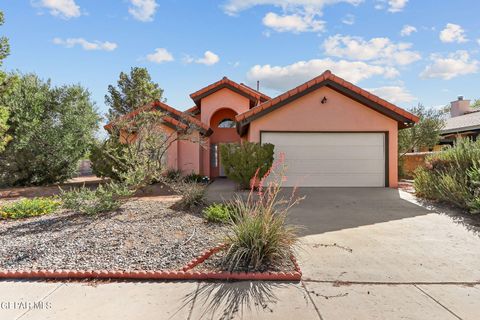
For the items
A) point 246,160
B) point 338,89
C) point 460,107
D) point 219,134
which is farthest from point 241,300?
point 460,107

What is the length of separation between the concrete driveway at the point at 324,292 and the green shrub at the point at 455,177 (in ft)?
9.49

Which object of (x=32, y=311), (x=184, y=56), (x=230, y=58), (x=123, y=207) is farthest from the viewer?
(x=230, y=58)

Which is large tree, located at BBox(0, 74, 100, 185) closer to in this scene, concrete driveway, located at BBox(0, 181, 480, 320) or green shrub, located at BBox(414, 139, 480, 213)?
concrete driveway, located at BBox(0, 181, 480, 320)

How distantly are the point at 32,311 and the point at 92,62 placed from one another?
41.4 feet

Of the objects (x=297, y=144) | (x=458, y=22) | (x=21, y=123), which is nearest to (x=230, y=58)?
(x=297, y=144)

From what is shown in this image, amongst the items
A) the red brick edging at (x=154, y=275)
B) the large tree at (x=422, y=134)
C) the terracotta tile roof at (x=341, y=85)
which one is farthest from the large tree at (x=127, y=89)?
the red brick edging at (x=154, y=275)

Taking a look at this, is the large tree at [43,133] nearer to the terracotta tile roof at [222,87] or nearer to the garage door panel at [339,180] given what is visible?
the terracotta tile roof at [222,87]

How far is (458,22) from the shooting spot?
10781 mm

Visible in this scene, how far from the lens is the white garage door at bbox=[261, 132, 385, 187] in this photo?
13.1 m

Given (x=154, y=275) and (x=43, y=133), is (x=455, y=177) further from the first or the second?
(x=43, y=133)

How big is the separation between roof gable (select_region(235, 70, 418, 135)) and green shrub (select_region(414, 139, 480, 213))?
2703 mm

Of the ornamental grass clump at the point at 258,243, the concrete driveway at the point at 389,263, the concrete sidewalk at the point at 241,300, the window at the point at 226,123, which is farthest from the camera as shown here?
the window at the point at 226,123

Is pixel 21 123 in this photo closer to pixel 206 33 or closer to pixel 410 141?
pixel 206 33

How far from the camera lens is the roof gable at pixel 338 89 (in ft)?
40.7
